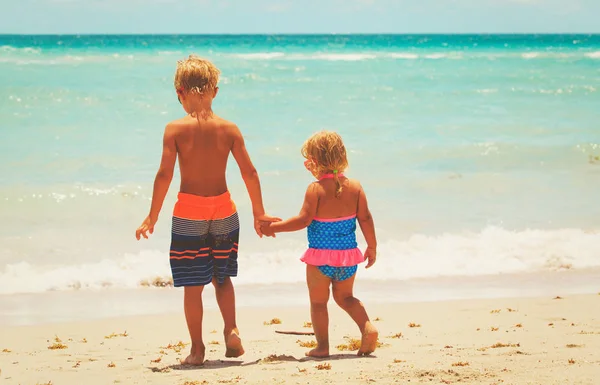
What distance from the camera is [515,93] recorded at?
22.5 meters

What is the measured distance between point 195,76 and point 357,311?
4.62 ft

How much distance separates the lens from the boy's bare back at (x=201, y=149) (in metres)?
3.85

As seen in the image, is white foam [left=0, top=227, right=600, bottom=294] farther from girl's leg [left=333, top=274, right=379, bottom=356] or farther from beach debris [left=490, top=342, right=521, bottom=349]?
girl's leg [left=333, top=274, right=379, bottom=356]

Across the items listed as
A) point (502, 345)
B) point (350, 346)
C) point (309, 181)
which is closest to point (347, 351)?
point (350, 346)

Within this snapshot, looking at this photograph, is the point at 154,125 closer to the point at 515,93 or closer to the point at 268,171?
the point at 268,171

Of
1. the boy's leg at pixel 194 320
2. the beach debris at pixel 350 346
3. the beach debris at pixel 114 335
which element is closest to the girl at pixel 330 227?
the beach debris at pixel 350 346

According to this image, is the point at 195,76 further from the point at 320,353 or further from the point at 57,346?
the point at 57,346

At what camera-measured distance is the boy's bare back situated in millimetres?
3854

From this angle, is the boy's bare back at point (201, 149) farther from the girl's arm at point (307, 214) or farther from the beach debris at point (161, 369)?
the beach debris at point (161, 369)

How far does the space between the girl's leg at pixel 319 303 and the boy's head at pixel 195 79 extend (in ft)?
3.33

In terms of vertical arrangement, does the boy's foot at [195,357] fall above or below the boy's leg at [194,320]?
below

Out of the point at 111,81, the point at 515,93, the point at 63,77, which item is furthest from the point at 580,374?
the point at 63,77

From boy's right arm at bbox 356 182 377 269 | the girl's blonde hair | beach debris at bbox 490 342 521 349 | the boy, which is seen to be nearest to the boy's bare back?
the boy

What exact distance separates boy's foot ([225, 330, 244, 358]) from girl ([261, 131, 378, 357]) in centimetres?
40
